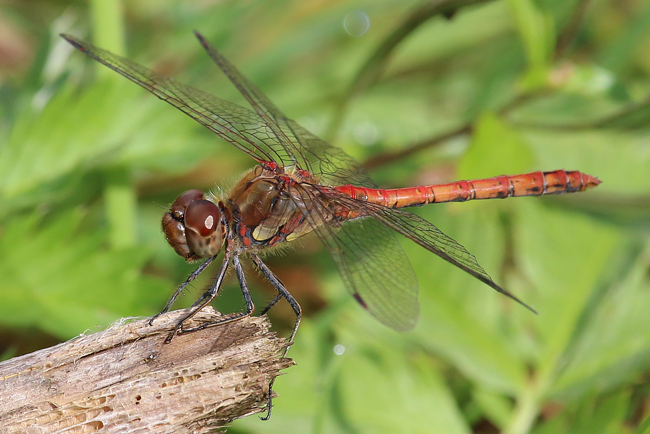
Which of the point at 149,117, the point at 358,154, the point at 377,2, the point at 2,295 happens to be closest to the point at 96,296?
the point at 2,295

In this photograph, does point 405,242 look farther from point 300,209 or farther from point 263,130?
point 263,130

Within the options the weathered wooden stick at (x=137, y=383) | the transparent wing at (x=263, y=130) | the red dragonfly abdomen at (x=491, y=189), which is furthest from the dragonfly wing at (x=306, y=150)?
the weathered wooden stick at (x=137, y=383)

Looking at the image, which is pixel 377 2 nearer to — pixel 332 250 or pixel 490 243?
pixel 490 243

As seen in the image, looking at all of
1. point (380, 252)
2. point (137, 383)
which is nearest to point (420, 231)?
point (380, 252)

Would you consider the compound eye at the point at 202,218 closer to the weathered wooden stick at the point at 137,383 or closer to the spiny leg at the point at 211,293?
the spiny leg at the point at 211,293

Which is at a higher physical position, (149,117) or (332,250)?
(149,117)

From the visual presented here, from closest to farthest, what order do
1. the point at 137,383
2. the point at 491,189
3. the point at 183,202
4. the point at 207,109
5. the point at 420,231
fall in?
the point at 137,383, the point at 183,202, the point at 420,231, the point at 207,109, the point at 491,189

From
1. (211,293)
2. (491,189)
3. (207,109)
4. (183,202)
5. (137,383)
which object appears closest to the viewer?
(137,383)
